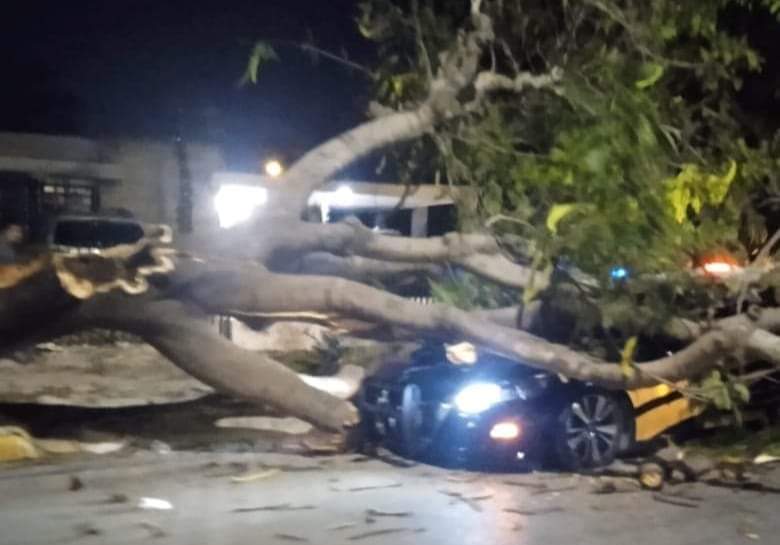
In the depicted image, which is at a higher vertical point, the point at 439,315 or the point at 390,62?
the point at 390,62

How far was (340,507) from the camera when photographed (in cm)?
963

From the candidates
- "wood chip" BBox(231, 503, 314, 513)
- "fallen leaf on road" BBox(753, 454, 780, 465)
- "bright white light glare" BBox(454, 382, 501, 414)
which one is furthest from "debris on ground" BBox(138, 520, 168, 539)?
"fallen leaf on road" BBox(753, 454, 780, 465)

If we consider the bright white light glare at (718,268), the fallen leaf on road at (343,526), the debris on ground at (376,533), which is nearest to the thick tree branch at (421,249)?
the bright white light glare at (718,268)

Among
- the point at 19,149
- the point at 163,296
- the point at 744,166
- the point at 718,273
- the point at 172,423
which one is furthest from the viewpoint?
the point at 19,149

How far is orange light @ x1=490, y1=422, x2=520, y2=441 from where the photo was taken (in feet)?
37.1

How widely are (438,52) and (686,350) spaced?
12.0 feet

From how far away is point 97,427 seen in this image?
13.2m

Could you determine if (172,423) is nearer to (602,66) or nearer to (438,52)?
(438,52)

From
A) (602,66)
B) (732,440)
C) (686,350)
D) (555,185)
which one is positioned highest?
(602,66)

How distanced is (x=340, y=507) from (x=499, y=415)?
85.7 inches

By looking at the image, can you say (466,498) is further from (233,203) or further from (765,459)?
(233,203)

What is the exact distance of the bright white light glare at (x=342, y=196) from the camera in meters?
23.6

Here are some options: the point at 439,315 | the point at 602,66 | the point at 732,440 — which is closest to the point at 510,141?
the point at 602,66

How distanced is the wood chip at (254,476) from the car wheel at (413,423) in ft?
4.23
